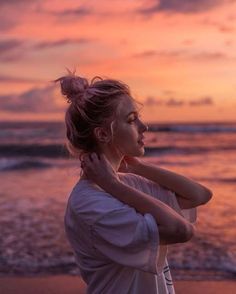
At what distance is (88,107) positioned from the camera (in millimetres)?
1914

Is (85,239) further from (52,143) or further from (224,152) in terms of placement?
(52,143)

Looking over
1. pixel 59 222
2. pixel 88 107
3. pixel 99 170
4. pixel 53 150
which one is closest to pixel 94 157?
pixel 99 170

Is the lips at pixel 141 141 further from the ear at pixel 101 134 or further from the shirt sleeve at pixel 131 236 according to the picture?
the shirt sleeve at pixel 131 236

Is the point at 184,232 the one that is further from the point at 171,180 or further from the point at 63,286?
the point at 63,286

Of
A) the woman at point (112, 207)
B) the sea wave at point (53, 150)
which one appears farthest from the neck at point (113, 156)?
the sea wave at point (53, 150)

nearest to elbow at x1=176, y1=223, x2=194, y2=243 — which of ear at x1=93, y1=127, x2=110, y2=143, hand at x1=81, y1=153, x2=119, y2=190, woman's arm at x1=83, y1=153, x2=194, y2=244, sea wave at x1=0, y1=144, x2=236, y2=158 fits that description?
woman's arm at x1=83, y1=153, x2=194, y2=244

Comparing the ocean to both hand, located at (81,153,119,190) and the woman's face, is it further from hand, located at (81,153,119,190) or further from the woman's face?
hand, located at (81,153,119,190)

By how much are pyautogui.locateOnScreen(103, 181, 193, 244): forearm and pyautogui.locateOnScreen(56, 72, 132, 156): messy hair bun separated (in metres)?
0.20

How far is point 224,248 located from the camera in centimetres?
654

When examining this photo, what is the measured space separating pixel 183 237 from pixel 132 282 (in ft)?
0.75

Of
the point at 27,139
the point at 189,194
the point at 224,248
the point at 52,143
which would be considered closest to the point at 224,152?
the point at 52,143

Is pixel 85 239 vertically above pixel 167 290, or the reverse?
pixel 85 239

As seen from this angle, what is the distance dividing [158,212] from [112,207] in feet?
0.46

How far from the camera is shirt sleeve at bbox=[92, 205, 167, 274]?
1.78 meters
